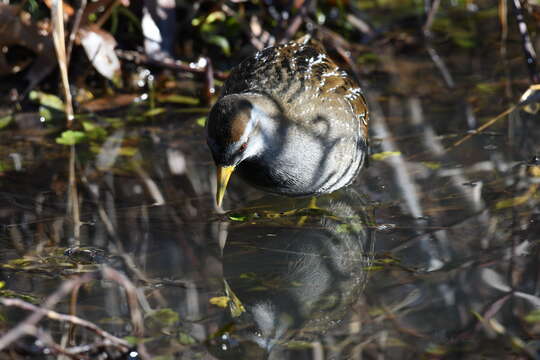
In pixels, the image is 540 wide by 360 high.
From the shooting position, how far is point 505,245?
11.2 ft

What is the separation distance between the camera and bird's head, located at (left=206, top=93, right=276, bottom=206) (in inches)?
134

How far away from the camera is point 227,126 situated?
11.1 feet

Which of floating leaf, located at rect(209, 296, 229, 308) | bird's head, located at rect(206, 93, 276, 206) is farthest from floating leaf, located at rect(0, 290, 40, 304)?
bird's head, located at rect(206, 93, 276, 206)

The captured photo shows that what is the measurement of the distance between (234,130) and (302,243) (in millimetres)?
682

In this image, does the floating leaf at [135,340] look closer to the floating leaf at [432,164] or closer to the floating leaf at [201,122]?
the floating leaf at [432,164]

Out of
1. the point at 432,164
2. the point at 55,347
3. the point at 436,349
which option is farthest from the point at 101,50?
the point at 436,349

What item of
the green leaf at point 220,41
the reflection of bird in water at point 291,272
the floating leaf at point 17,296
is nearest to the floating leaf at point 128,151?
the reflection of bird in water at point 291,272

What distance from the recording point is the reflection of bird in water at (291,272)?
9.59 feet

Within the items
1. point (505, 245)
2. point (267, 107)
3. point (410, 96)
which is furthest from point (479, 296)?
point (410, 96)

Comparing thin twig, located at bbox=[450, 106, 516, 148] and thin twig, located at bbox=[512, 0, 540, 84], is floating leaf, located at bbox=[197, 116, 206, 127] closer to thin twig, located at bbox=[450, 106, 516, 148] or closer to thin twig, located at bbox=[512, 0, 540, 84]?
thin twig, located at bbox=[450, 106, 516, 148]

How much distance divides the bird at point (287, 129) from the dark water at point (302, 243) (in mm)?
243

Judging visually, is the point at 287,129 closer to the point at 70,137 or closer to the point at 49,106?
the point at 70,137

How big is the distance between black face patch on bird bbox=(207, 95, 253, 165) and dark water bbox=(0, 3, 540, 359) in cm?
48

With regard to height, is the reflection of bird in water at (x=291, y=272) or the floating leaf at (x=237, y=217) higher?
the floating leaf at (x=237, y=217)
